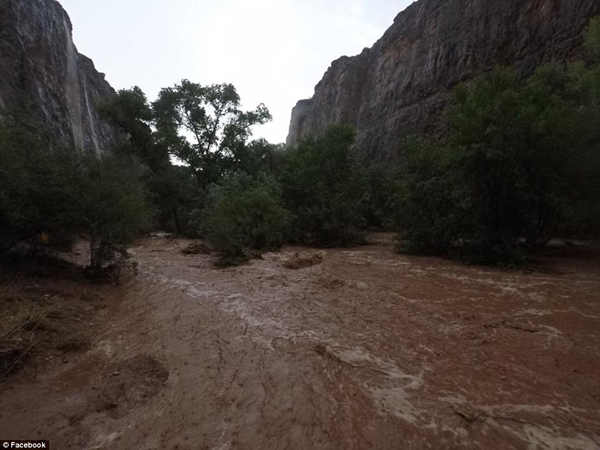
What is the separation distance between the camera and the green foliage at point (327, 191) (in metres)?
15.7

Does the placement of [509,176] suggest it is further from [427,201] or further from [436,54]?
[436,54]

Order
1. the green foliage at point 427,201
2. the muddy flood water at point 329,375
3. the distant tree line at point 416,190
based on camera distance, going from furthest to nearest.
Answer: the green foliage at point 427,201
the distant tree line at point 416,190
the muddy flood water at point 329,375

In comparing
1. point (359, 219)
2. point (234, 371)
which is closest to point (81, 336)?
point (234, 371)

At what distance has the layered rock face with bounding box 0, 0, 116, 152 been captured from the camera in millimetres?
20453

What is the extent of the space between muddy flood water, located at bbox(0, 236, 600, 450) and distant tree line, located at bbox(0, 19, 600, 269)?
2.85 metres

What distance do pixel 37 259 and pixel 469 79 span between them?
28.2m

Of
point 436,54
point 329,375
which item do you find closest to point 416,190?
point 329,375

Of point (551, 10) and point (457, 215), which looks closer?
point (457, 215)

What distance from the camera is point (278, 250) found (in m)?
13.4

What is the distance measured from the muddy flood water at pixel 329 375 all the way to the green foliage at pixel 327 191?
29.6ft

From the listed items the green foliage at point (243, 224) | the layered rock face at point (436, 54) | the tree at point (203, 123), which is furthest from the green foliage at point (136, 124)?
the layered rock face at point (436, 54)

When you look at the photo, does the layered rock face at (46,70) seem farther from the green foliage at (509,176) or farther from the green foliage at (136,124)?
the green foliage at (509,176)

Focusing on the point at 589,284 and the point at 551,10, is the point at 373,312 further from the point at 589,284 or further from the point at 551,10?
the point at 551,10

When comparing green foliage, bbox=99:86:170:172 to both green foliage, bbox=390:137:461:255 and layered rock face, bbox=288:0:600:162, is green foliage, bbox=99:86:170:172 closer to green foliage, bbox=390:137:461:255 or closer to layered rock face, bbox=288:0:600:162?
green foliage, bbox=390:137:461:255
